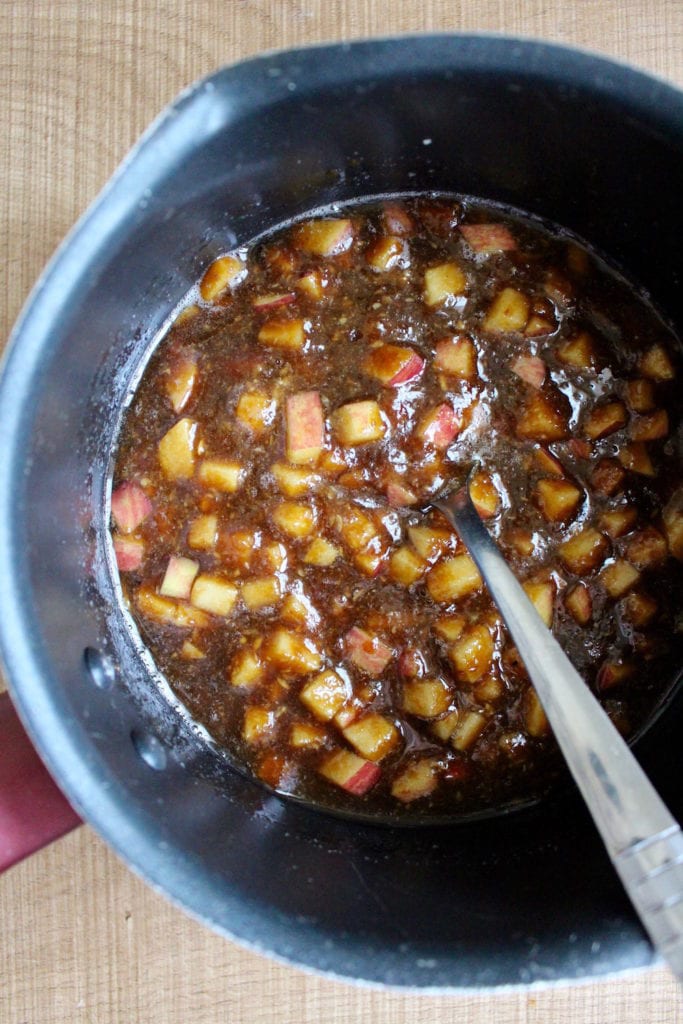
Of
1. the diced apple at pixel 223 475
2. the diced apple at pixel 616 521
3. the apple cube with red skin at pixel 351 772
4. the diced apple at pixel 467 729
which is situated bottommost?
the diced apple at pixel 467 729

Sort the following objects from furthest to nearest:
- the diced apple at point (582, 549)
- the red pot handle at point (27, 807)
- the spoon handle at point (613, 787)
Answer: the diced apple at point (582, 549) → the red pot handle at point (27, 807) → the spoon handle at point (613, 787)

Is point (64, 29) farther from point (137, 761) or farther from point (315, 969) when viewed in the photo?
point (315, 969)

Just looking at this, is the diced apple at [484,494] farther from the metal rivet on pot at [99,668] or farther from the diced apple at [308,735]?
the metal rivet on pot at [99,668]

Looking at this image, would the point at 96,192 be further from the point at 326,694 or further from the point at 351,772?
the point at 351,772

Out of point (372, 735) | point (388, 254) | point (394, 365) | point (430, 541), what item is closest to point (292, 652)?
point (372, 735)

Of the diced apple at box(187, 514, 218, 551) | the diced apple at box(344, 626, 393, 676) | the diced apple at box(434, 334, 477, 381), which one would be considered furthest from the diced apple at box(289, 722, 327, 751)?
the diced apple at box(434, 334, 477, 381)

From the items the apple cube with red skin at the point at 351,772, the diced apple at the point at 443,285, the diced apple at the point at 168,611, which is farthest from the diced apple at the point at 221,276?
the apple cube with red skin at the point at 351,772

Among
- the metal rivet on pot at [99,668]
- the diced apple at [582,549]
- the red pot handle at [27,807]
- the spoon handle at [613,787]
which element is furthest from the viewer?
the diced apple at [582,549]
